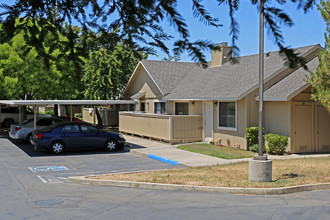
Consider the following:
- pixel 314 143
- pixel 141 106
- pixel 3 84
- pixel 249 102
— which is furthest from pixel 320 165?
pixel 3 84

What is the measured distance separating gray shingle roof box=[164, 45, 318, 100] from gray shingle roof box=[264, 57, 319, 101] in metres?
0.64

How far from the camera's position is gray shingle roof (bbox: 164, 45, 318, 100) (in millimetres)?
19062

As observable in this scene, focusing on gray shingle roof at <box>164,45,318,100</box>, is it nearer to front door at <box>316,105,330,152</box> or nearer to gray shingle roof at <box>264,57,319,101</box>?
gray shingle roof at <box>264,57,319,101</box>

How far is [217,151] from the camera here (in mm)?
17875

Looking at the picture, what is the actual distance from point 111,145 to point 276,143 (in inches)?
307

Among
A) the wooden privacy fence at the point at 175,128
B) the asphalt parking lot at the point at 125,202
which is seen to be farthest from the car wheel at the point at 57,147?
the wooden privacy fence at the point at 175,128

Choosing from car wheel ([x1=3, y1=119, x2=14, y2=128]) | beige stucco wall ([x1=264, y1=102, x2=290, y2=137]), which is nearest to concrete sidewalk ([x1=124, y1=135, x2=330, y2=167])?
beige stucco wall ([x1=264, y1=102, x2=290, y2=137])

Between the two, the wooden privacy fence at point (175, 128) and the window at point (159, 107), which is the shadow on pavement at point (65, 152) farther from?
the window at point (159, 107)

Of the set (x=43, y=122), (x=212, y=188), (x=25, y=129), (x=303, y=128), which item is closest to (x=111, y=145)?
(x=43, y=122)

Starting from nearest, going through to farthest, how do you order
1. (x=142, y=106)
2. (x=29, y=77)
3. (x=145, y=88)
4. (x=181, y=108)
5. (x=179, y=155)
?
(x=179, y=155) < (x=181, y=108) < (x=29, y=77) < (x=145, y=88) < (x=142, y=106)

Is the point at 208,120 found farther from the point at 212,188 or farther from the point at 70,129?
the point at 212,188

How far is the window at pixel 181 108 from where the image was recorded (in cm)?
2402

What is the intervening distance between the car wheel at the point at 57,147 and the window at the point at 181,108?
8681 millimetres

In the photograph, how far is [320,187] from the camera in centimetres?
1040
